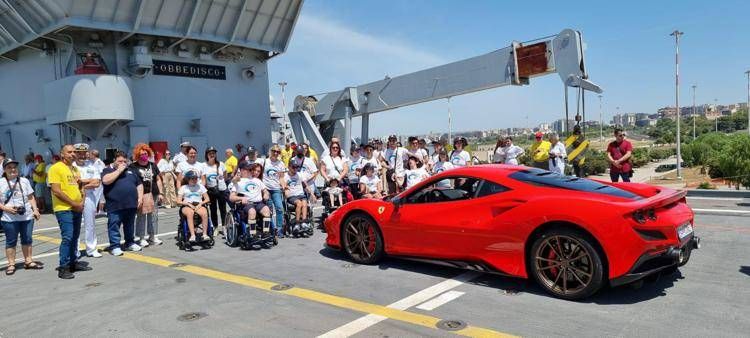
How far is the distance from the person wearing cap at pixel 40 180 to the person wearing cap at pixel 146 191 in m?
6.42

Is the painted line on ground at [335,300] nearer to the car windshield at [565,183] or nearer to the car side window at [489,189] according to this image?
the car side window at [489,189]

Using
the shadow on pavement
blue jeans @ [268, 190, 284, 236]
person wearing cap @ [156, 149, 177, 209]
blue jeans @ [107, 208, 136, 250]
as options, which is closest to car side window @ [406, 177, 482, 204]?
the shadow on pavement

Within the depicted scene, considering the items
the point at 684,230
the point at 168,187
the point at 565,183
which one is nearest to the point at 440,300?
the point at 565,183

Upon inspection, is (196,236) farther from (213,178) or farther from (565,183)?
(565,183)

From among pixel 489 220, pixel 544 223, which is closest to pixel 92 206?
pixel 489 220

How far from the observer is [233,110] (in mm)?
16766

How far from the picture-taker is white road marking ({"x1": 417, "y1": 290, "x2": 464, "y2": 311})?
4.67 meters

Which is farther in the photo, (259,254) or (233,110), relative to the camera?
(233,110)

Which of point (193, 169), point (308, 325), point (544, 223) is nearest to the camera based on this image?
point (308, 325)

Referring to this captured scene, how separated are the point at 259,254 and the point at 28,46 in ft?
37.4

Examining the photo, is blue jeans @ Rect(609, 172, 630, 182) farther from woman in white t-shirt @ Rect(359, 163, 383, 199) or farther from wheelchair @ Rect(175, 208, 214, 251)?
wheelchair @ Rect(175, 208, 214, 251)

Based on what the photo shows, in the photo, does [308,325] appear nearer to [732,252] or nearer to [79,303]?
[79,303]

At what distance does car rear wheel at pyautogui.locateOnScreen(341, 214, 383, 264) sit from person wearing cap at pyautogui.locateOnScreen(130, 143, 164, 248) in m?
3.50

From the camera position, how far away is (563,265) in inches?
183
